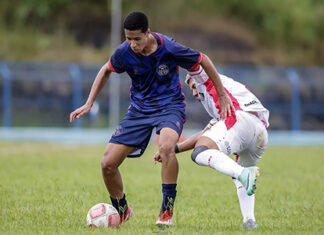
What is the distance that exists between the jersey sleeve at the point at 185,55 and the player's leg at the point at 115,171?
1.00m

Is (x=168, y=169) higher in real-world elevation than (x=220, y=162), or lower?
lower

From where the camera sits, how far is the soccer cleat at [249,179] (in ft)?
15.2

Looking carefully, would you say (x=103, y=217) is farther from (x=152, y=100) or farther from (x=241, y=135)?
(x=241, y=135)

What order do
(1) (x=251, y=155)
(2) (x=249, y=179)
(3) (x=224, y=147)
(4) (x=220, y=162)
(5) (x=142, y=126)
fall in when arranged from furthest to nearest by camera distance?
(1) (x=251, y=155)
(5) (x=142, y=126)
(3) (x=224, y=147)
(4) (x=220, y=162)
(2) (x=249, y=179)

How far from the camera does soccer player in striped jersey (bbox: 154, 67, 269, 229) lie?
16.7 ft

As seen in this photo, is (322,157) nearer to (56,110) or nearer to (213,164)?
(213,164)

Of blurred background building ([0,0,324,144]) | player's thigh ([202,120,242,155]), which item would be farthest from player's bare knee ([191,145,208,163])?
blurred background building ([0,0,324,144])

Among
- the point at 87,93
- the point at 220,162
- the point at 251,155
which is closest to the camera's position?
the point at 220,162

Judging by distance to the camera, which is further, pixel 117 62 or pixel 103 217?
pixel 117 62

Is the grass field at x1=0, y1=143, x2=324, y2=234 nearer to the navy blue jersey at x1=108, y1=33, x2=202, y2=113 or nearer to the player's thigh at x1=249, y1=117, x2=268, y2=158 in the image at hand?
the player's thigh at x1=249, y1=117, x2=268, y2=158

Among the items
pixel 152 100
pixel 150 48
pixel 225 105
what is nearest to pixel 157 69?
pixel 150 48

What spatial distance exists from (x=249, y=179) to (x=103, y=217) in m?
1.55

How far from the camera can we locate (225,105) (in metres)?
5.38

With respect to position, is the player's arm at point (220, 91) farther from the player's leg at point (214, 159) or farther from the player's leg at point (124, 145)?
the player's leg at point (124, 145)
